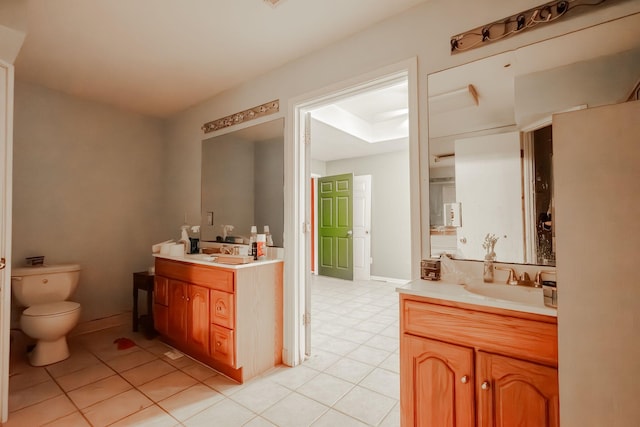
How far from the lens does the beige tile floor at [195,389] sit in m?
1.66

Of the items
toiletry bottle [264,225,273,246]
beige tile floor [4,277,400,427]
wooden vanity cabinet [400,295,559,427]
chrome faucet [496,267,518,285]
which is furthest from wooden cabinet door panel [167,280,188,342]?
chrome faucet [496,267,518,285]

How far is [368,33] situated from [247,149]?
1441 millimetres

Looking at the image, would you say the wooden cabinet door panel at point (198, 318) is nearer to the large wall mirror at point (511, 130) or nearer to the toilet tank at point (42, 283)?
the toilet tank at point (42, 283)

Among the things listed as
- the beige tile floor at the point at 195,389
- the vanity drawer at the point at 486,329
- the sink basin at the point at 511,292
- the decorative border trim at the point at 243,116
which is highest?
the decorative border trim at the point at 243,116

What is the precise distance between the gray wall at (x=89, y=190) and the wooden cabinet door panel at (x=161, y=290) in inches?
36.2

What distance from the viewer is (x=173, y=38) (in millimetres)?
2090

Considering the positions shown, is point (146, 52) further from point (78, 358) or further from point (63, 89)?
point (78, 358)

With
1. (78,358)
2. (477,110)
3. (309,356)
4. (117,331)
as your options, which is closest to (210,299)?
(309,356)

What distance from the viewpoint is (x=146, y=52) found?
7.44ft

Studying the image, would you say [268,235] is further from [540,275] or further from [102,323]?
[102,323]

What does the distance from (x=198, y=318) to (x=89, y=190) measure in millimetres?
2042

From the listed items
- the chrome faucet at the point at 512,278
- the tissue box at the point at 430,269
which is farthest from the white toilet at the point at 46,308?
the chrome faucet at the point at 512,278

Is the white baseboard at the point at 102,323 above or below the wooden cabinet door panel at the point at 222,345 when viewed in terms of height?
below

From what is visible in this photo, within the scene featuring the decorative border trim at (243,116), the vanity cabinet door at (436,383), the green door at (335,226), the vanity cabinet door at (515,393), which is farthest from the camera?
the green door at (335,226)
